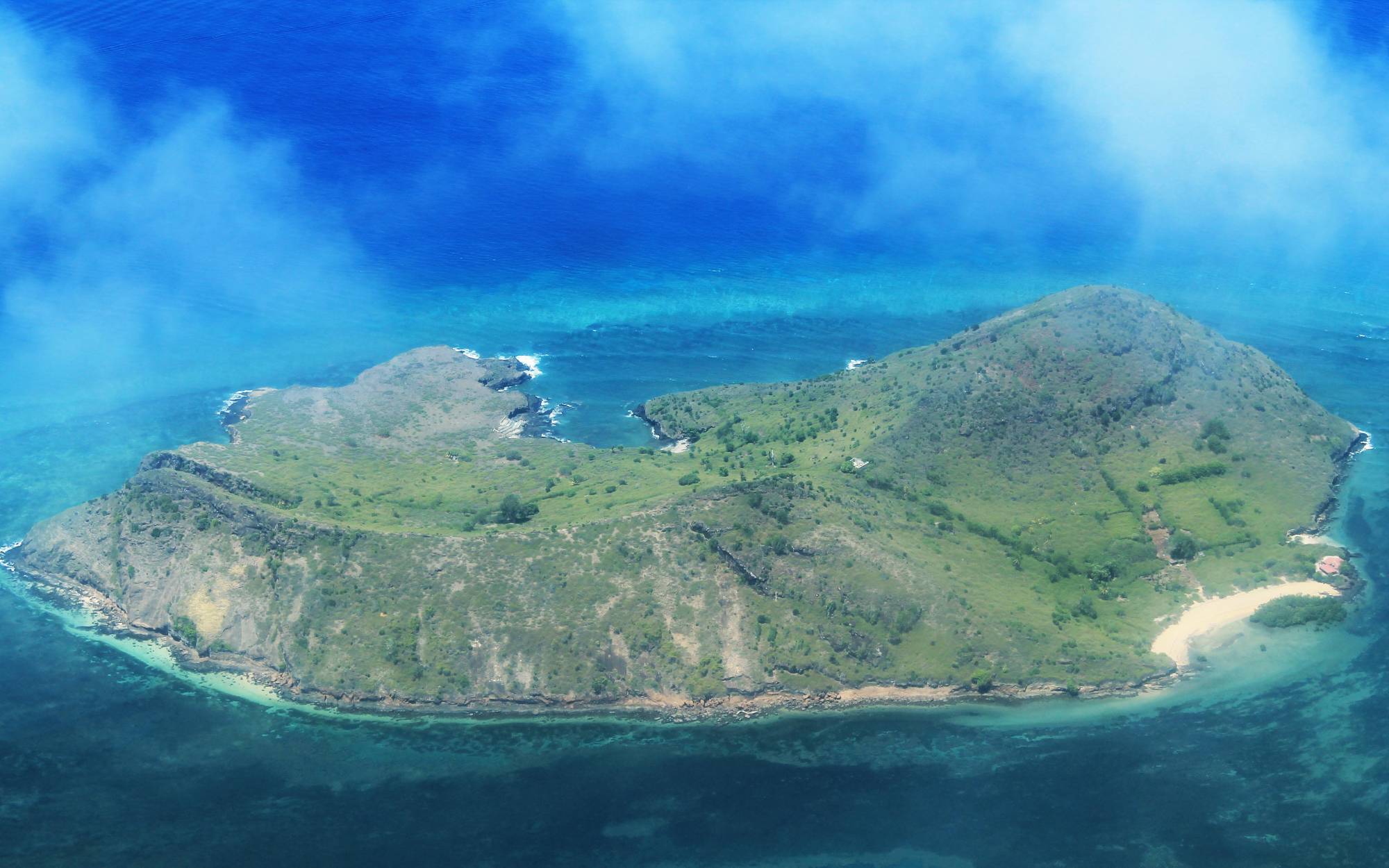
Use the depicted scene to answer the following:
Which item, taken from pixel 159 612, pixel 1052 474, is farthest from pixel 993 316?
pixel 159 612

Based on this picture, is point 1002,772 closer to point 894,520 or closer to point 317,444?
point 894,520

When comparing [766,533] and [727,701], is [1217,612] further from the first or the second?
[727,701]

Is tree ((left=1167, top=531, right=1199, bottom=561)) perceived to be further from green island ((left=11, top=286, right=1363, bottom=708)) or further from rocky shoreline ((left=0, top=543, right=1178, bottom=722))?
rocky shoreline ((left=0, top=543, right=1178, bottom=722))

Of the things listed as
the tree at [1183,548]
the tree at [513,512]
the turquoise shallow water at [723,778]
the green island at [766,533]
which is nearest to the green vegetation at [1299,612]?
the turquoise shallow water at [723,778]

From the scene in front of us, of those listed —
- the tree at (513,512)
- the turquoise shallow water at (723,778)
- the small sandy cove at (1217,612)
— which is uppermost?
the tree at (513,512)

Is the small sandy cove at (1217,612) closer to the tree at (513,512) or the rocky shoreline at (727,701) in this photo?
the rocky shoreline at (727,701)

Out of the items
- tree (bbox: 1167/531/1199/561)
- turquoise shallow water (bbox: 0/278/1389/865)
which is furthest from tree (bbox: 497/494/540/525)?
tree (bbox: 1167/531/1199/561)
